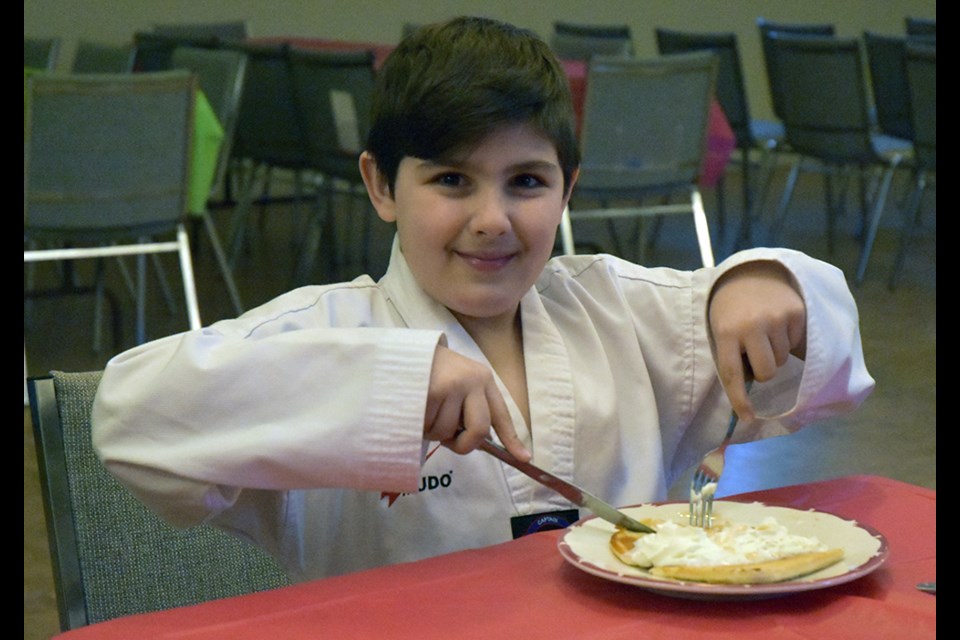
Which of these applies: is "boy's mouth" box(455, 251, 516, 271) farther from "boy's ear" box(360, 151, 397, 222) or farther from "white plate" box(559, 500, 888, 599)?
"white plate" box(559, 500, 888, 599)

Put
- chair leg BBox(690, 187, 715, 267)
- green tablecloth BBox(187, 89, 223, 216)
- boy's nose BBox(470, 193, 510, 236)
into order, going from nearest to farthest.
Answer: boy's nose BBox(470, 193, 510, 236) → green tablecloth BBox(187, 89, 223, 216) → chair leg BBox(690, 187, 715, 267)

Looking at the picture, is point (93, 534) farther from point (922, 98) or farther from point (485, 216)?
point (922, 98)

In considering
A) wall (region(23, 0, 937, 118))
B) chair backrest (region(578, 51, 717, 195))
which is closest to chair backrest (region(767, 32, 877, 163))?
chair backrest (region(578, 51, 717, 195))

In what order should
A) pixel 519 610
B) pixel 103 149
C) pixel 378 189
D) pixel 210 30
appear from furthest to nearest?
pixel 210 30, pixel 103 149, pixel 378 189, pixel 519 610

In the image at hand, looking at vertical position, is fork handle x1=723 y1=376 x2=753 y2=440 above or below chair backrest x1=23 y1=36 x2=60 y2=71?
above

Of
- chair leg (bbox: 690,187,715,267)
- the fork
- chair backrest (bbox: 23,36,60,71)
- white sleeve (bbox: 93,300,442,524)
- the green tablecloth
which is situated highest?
white sleeve (bbox: 93,300,442,524)

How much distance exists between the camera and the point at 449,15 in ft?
27.6

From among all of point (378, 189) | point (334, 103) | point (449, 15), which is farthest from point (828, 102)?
point (378, 189)

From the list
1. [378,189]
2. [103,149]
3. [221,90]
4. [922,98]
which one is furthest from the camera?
[922,98]

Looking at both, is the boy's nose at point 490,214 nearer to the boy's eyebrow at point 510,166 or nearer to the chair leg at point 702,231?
the boy's eyebrow at point 510,166

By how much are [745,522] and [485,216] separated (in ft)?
1.27

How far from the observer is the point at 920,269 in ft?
18.1

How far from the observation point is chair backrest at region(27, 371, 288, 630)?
110 cm

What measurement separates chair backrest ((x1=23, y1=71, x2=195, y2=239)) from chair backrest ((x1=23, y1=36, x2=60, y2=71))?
6.52 ft
